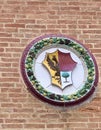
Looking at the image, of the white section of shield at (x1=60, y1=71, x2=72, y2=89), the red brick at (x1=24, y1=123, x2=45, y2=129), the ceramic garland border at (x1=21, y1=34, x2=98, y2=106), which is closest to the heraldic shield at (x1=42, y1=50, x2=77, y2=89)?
the white section of shield at (x1=60, y1=71, x2=72, y2=89)

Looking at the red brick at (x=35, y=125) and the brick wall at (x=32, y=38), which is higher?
the brick wall at (x=32, y=38)

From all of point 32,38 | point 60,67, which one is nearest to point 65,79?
point 60,67

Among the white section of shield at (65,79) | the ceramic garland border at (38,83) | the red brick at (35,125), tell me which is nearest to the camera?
the red brick at (35,125)

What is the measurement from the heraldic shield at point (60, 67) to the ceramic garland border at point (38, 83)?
144 mm

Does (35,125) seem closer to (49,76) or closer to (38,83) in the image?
(38,83)

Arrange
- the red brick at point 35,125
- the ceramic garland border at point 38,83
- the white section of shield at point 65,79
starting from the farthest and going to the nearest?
the white section of shield at point 65,79 → the ceramic garland border at point 38,83 → the red brick at point 35,125

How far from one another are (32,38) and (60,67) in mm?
537

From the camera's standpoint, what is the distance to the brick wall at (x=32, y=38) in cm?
690

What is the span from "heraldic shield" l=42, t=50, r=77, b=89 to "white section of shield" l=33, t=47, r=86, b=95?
4cm

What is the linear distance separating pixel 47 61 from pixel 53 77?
0.76ft

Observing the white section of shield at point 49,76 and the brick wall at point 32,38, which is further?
the white section of shield at point 49,76

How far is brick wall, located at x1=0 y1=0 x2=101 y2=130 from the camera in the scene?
690 cm

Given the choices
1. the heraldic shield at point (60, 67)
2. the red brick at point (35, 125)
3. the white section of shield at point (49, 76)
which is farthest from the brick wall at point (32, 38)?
the heraldic shield at point (60, 67)

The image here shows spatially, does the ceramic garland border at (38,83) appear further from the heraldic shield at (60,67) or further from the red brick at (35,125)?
the red brick at (35,125)
